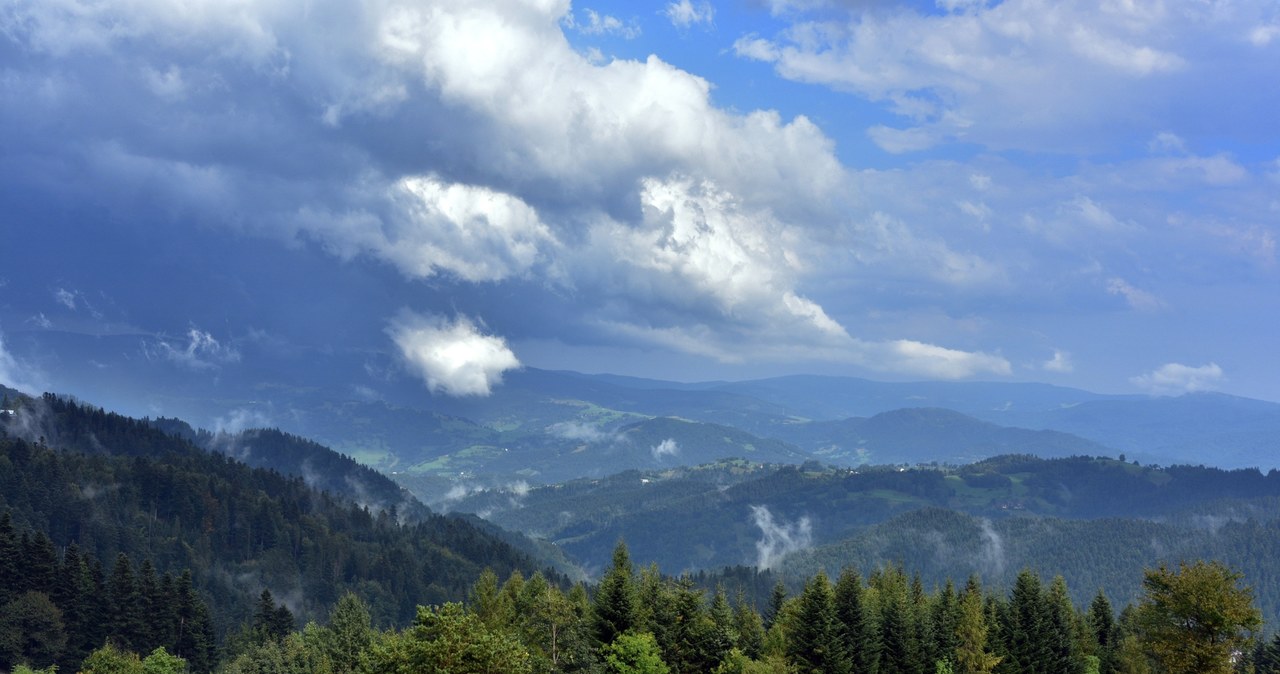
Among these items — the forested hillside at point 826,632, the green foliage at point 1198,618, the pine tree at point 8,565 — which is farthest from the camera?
the pine tree at point 8,565

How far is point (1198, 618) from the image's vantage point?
7781 centimetres

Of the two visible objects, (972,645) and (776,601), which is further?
(776,601)

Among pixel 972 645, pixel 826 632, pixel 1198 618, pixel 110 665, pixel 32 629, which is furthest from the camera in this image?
pixel 32 629

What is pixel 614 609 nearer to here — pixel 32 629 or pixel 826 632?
pixel 826 632

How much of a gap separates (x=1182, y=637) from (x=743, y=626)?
54004mm

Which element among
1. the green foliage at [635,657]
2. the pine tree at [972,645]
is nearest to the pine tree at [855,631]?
the pine tree at [972,645]

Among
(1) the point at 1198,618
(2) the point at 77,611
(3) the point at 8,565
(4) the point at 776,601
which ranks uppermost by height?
(3) the point at 8,565

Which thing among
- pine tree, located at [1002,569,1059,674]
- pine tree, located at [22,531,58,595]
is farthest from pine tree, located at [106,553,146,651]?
pine tree, located at [1002,569,1059,674]

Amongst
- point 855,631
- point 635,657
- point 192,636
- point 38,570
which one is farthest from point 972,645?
point 38,570

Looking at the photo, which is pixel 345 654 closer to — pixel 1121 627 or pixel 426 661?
pixel 426 661

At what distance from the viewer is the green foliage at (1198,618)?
7638 cm

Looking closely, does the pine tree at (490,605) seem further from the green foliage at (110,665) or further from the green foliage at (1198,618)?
the green foliage at (1198,618)

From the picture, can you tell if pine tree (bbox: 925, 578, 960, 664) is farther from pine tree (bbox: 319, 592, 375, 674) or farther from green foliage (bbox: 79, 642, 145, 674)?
green foliage (bbox: 79, 642, 145, 674)

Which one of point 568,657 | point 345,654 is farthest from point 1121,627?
point 345,654
